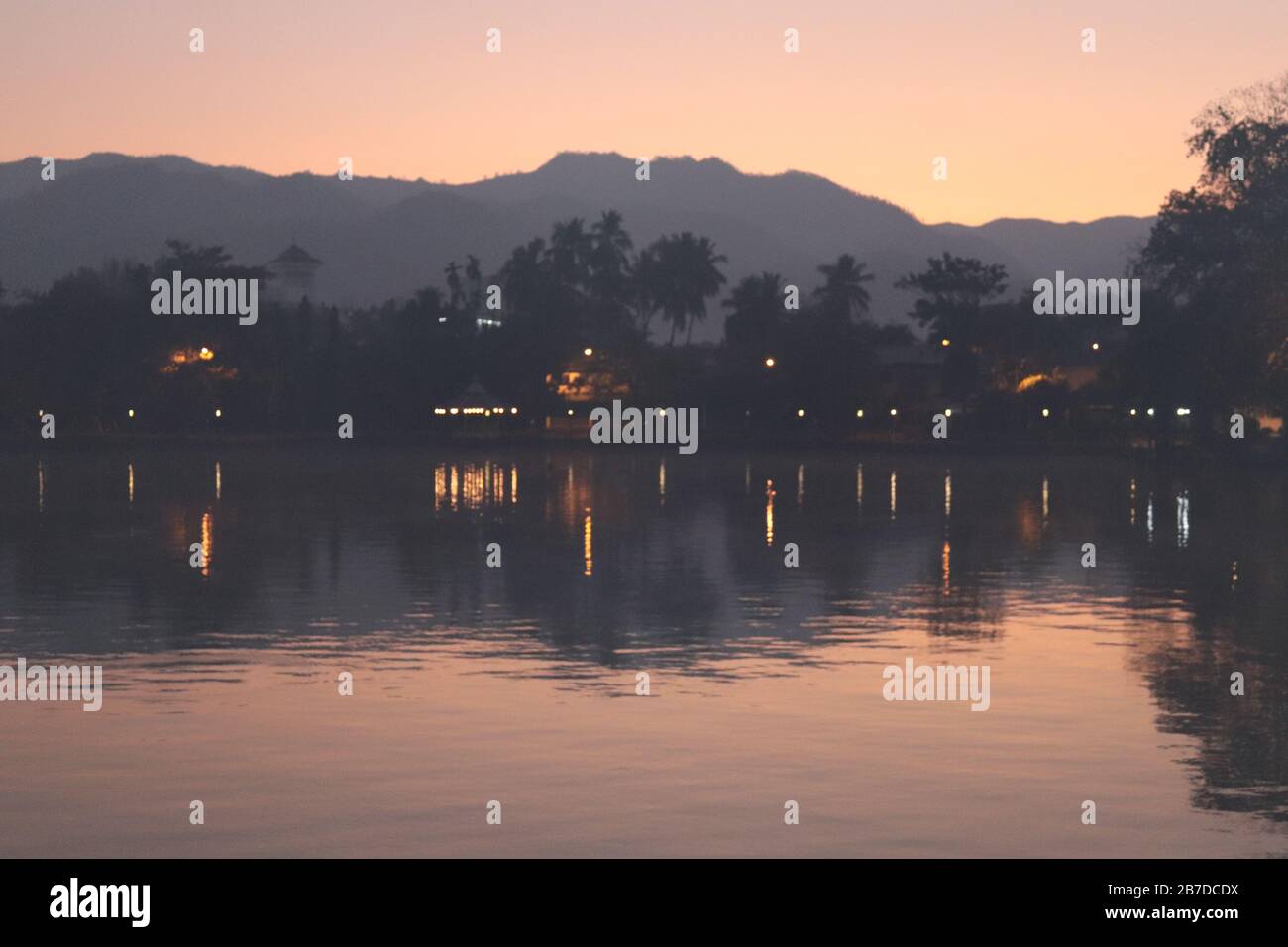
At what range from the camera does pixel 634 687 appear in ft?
60.2

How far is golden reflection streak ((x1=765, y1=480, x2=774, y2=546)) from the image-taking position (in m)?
39.3

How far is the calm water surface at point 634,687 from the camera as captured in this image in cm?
1259

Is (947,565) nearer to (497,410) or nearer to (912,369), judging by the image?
(497,410)

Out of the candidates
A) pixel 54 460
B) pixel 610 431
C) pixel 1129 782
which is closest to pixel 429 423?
pixel 610 431

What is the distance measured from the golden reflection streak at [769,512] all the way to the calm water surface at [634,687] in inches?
12.7

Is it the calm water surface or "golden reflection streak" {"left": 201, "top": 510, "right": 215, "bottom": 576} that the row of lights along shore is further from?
the calm water surface

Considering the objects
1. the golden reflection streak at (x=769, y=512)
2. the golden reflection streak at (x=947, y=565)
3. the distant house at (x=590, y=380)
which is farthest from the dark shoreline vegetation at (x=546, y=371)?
the golden reflection streak at (x=947, y=565)

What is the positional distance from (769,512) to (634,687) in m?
30.9

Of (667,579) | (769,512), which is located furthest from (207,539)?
(769,512)

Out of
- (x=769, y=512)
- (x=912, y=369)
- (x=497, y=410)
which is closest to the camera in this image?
(x=769, y=512)

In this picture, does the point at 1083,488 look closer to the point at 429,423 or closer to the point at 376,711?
the point at 376,711

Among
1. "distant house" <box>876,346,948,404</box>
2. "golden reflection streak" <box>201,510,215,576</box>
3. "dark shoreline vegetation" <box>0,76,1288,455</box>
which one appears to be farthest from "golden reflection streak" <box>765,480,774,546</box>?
"distant house" <box>876,346,948,404</box>

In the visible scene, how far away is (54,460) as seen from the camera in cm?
9462
